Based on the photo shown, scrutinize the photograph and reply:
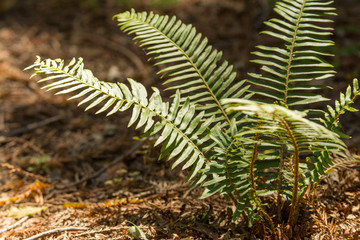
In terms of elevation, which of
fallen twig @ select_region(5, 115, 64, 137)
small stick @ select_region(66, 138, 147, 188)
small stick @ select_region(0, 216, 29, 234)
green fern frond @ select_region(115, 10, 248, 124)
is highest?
green fern frond @ select_region(115, 10, 248, 124)

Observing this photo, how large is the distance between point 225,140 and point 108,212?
98 cm

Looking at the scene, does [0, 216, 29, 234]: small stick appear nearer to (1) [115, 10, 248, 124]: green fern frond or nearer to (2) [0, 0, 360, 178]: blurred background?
(2) [0, 0, 360, 178]: blurred background

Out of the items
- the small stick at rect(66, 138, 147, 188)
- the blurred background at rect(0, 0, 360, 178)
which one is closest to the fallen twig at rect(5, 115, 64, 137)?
the blurred background at rect(0, 0, 360, 178)

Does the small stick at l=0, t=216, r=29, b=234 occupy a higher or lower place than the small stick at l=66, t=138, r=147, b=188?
lower

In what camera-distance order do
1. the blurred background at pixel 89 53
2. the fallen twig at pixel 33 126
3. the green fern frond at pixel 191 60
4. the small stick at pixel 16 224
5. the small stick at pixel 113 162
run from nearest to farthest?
the green fern frond at pixel 191 60
the small stick at pixel 16 224
the small stick at pixel 113 162
the blurred background at pixel 89 53
the fallen twig at pixel 33 126

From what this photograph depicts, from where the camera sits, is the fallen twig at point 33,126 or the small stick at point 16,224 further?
the fallen twig at point 33,126

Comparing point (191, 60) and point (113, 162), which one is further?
point (113, 162)

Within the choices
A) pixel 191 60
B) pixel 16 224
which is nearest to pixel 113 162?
pixel 16 224

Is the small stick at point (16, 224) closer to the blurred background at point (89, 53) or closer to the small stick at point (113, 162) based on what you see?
the small stick at point (113, 162)

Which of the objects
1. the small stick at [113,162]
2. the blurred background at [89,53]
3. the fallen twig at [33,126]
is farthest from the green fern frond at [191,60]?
the fallen twig at [33,126]

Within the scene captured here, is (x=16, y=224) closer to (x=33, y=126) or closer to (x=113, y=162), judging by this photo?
(x=113, y=162)

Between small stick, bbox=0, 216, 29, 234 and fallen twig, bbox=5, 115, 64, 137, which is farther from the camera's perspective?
Answer: fallen twig, bbox=5, 115, 64, 137

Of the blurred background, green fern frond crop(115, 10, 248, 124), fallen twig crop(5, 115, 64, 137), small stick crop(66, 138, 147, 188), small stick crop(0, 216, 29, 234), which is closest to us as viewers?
green fern frond crop(115, 10, 248, 124)

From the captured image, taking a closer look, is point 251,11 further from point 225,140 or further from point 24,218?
point 24,218
